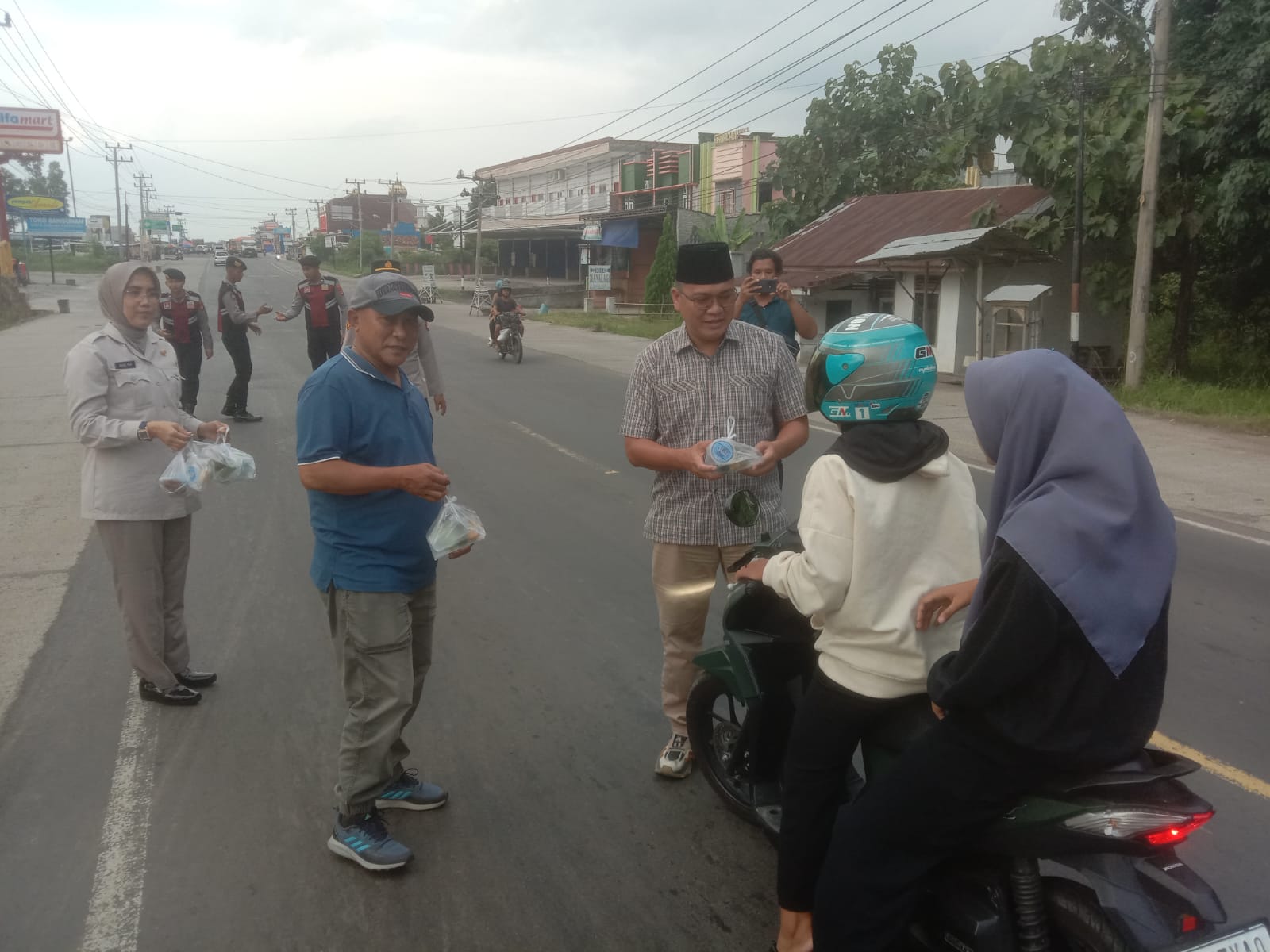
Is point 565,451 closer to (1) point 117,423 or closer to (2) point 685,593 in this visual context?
(1) point 117,423

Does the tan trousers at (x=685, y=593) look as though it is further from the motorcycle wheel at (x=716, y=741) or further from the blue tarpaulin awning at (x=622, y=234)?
the blue tarpaulin awning at (x=622, y=234)

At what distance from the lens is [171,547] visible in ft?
14.9

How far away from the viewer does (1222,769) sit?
12.8 feet

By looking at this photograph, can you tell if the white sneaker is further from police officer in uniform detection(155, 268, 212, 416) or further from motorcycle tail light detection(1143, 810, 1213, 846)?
police officer in uniform detection(155, 268, 212, 416)

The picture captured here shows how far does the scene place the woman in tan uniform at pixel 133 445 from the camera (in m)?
4.19

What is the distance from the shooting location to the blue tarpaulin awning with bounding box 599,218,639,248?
39.3m

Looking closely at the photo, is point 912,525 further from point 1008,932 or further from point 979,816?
point 1008,932

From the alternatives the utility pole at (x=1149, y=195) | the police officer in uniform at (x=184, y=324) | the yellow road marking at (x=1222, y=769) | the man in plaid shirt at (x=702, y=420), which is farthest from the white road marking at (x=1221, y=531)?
the police officer in uniform at (x=184, y=324)

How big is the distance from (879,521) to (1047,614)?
548 mm

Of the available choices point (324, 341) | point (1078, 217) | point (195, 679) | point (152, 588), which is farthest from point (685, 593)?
point (1078, 217)

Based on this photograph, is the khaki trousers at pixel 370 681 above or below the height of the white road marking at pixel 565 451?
above

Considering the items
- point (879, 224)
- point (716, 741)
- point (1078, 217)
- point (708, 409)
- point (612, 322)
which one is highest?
point (879, 224)

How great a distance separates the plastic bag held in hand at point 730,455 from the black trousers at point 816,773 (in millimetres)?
847

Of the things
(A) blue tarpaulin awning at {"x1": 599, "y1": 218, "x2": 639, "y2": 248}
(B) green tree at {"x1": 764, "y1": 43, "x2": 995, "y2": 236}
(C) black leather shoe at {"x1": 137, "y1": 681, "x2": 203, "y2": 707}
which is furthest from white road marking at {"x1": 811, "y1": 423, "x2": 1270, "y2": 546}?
(A) blue tarpaulin awning at {"x1": 599, "y1": 218, "x2": 639, "y2": 248}
